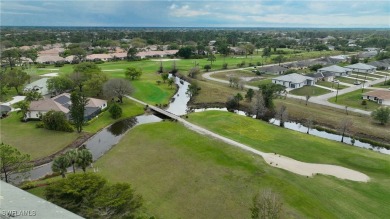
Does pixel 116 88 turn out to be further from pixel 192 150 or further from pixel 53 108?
pixel 192 150

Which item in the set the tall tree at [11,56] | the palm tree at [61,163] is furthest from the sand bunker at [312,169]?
the tall tree at [11,56]

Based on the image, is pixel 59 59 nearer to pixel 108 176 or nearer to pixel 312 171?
pixel 108 176

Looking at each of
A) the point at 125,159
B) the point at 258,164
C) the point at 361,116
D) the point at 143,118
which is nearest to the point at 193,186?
the point at 258,164

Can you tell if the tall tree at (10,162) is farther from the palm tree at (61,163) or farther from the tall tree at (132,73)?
the tall tree at (132,73)

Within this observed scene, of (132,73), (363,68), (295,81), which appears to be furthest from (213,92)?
(363,68)

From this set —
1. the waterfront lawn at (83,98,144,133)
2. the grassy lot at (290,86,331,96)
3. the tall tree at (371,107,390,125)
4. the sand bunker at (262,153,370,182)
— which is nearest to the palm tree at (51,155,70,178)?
the waterfront lawn at (83,98,144,133)

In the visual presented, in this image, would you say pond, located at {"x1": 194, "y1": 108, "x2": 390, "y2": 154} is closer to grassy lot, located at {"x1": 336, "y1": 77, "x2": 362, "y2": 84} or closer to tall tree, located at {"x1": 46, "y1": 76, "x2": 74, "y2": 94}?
grassy lot, located at {"x1": 336, "y1": 77, "x2": 362, "y2": 84}
